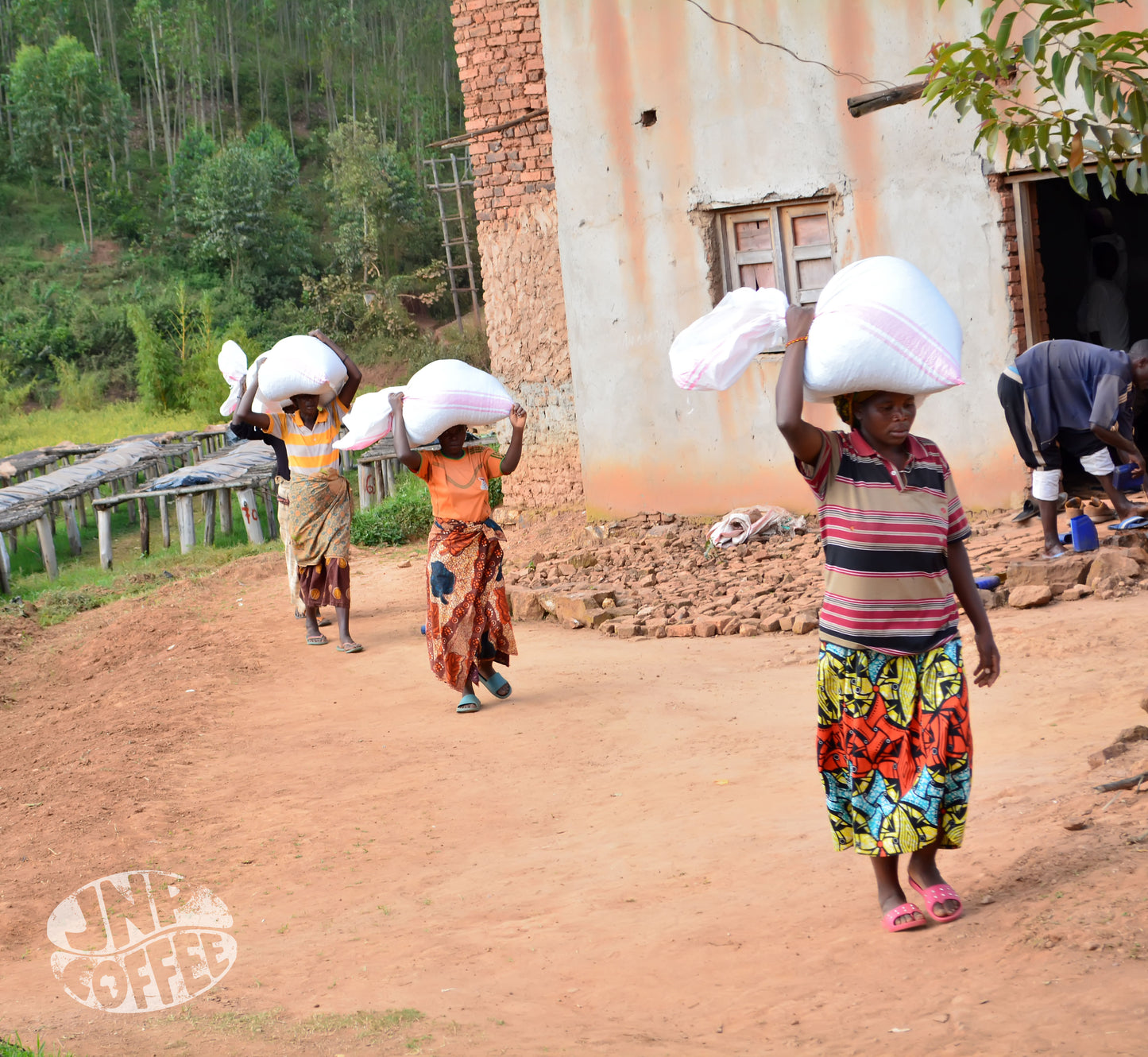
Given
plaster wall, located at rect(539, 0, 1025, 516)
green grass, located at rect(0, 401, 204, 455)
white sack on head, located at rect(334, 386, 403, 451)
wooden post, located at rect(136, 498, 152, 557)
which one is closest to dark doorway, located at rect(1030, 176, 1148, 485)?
plaster wall, located at rect(539, 0, 1025, 516)

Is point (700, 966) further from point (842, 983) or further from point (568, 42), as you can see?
point (568, 42)

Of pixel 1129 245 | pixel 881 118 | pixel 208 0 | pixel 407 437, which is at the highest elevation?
pixel 208 0

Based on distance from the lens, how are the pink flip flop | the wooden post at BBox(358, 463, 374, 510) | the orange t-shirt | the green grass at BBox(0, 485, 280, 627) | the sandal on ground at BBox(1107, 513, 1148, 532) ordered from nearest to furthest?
the pink flip flop
the orange t-shirt
the sandal on ground at BBox(1107, 513, 1148, 532)
the green grass at BBox(0, 485, 280, 627)
the wooden post at BBox(358, 463, 374, 510)

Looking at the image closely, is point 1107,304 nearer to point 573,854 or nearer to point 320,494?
point 320,494

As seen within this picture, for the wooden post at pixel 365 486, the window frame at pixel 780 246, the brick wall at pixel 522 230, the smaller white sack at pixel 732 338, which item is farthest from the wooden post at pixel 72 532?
the smaller white sack at pixel 732 338

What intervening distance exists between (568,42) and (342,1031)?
29.9 feet

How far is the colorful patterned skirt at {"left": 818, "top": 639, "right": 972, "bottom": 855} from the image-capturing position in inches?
128

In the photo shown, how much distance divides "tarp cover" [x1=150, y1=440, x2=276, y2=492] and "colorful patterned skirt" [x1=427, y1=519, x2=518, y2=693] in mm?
7108

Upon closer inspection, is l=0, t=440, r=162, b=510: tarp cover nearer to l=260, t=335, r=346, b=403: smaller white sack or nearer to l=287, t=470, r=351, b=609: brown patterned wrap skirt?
l=287, t=470, r=351, b=609: brown patterned wrap skirt

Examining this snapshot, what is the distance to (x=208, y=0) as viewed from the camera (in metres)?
53.5

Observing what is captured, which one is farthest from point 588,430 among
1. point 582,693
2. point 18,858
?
point 18,858

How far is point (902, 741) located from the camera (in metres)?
3.29

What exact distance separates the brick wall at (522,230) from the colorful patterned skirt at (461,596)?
5.35 m

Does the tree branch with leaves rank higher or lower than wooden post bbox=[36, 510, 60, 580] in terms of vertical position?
higher
